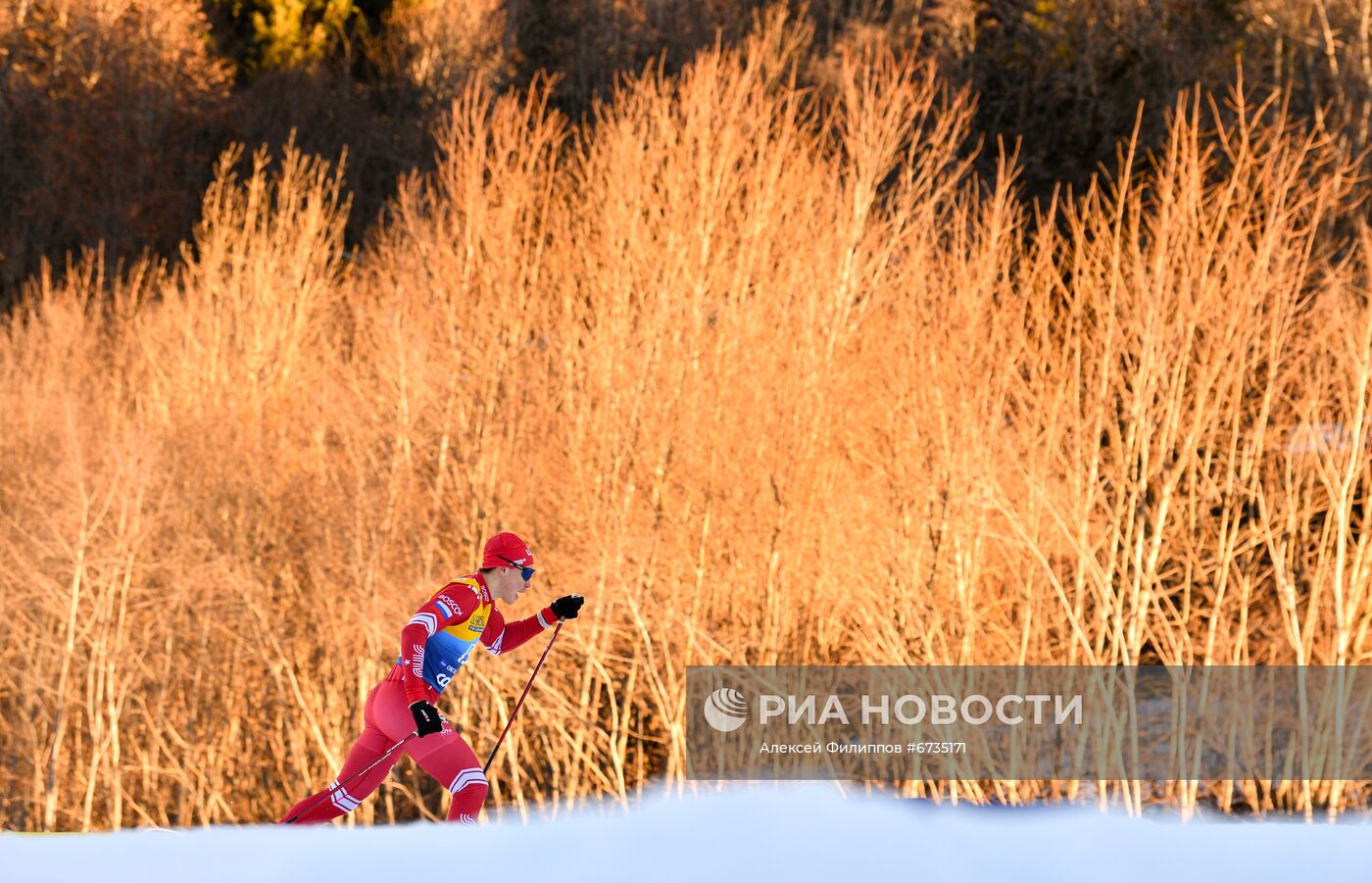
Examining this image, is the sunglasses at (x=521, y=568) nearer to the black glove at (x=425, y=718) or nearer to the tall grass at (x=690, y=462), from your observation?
the black glove at (x=425, y=718)

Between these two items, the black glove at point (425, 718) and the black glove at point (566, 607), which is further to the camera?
the black glove at point (566, 607)

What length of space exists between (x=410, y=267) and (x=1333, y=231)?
53.2 feet

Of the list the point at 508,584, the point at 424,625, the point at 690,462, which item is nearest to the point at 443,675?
the point at 424,625

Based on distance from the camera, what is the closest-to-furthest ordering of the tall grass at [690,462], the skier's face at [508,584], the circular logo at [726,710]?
the skier's face at [508,584] → the tall grass at [690,462] → the circular logo at [726,710]

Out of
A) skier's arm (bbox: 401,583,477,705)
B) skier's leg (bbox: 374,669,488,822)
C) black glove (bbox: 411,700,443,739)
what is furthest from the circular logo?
black glove (bbox: 411,700,443,739)

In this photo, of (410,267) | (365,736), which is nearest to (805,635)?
(410,267)

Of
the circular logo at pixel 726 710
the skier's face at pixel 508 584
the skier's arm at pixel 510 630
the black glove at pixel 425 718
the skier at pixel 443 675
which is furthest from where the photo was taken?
the circular logo at pixel 726 710

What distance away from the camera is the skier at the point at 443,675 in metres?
5.20

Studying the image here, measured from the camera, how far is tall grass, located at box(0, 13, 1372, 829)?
15.4 m

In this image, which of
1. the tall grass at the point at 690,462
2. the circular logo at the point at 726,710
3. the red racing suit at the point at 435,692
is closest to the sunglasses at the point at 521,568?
the red racing suit at the point at 435,692

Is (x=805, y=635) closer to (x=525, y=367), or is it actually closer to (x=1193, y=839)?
(x=525, y=367)

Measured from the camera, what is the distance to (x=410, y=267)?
22.5m

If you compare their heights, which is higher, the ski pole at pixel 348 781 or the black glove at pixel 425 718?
the black glove at pixel 425 718

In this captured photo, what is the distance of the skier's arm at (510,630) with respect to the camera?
218 inches
